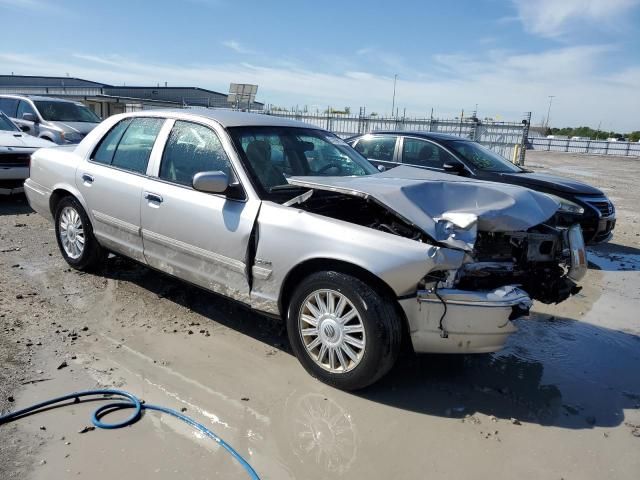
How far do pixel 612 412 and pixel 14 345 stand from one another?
4101 millimetres

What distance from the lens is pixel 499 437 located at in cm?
291

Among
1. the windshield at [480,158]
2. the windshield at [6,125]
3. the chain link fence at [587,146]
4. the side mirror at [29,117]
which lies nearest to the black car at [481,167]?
the windshield at [480,158]

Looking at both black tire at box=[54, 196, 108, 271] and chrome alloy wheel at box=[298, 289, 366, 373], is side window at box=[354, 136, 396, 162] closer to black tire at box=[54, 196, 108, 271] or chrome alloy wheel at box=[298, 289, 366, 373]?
black tire at box=[54, 196, 108, 271]

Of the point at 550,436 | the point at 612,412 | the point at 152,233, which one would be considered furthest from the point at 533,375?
the point at 152,233

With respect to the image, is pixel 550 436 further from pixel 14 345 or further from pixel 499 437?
pixel 14 345

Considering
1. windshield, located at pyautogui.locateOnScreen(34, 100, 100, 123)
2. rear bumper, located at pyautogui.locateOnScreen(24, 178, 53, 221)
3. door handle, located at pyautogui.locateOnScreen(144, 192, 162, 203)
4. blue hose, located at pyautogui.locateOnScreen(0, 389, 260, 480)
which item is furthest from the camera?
windshield, located at pyautogui.locateOnScreen(34, 100, 100, 123)

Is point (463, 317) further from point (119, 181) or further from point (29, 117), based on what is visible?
point (29, 117)

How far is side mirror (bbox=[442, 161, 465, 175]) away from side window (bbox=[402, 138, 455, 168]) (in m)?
0.28

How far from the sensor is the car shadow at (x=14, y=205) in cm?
800

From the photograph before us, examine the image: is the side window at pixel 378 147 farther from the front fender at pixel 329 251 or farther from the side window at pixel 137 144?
the front fender at pixel 329 251

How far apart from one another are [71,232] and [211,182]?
7.87 feet

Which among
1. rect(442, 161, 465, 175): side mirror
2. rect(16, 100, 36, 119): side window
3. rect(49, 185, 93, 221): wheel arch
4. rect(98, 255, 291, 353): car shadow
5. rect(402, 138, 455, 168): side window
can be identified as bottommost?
rect(98, 255, 291, 353): car shadow

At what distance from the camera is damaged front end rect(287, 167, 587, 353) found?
9.92 ft

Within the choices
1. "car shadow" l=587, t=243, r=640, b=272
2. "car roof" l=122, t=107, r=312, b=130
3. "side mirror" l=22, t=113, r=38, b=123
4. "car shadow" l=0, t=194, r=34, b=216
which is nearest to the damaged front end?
"car roof" l=122, t=107, r=312, b=130
